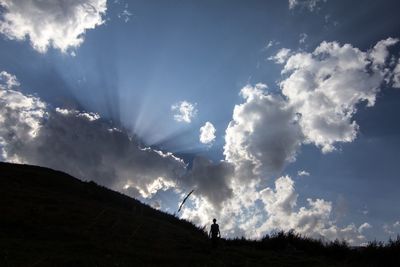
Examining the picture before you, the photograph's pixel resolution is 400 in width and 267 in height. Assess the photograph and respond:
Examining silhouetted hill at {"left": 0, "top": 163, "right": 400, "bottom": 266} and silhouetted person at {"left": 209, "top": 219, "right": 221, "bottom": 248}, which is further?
silhouetted person at {"left": 209, "top": 219, "right": 221, "bottom": 248}

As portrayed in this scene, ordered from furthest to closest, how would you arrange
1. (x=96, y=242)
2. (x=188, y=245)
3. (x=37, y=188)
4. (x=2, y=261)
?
(x=37, y=188), (x=188, y=245), (x=96, y=242), (x=2, y=261)

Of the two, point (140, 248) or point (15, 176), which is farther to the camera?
point (15, 176)

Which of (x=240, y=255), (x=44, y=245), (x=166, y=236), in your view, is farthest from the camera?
(x=166, y=236)

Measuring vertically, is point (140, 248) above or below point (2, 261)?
above

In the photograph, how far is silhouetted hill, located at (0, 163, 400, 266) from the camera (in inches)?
741

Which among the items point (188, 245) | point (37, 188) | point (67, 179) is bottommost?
point (188, 245)

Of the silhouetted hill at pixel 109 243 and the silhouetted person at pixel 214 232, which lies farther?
the silhouetted person at pixel 214 232

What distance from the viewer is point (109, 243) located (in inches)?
904

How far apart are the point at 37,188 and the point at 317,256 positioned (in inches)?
927

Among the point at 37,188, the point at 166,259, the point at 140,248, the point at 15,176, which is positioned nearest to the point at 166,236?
the point at 140,248

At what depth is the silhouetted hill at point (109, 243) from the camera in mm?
18828

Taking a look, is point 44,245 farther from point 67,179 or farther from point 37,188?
point 67,179

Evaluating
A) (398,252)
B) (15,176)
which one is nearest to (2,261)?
(398,252)

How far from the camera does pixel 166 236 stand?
29109 mm
